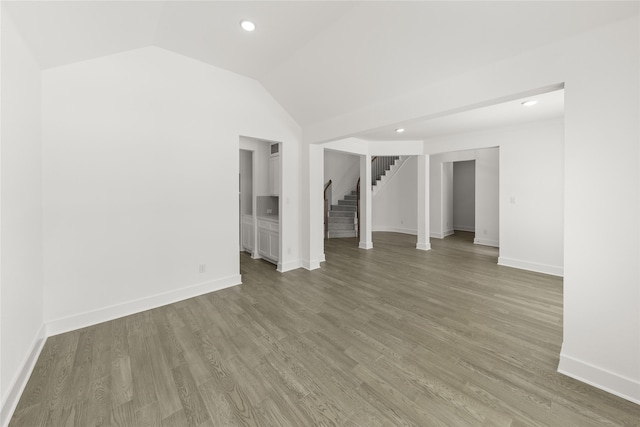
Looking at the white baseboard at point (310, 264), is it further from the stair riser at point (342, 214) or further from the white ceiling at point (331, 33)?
the stair riser at point (342, 214)

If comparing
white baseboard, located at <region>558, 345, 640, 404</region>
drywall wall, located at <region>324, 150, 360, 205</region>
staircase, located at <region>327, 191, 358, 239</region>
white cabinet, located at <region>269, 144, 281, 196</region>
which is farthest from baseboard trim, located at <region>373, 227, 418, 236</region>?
white baseboard, located at <region>558, 345, 640, 404</region>

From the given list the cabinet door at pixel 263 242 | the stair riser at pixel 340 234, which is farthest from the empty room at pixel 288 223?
the stair riser at pixel 340 234

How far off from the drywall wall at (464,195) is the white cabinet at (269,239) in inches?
292

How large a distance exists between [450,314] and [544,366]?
3.03 feet

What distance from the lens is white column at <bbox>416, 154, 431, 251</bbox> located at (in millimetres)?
6340

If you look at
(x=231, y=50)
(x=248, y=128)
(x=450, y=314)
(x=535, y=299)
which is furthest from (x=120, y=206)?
(x=535, y=299)

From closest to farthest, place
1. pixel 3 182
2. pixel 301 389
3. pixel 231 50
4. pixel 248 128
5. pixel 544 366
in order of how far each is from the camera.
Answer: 1. pixel 3 182
2. pixel 301 389
3. pixel 544 366
4. pixel 231 50
5. pixel 248 128

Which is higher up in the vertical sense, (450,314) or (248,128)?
(248,128)

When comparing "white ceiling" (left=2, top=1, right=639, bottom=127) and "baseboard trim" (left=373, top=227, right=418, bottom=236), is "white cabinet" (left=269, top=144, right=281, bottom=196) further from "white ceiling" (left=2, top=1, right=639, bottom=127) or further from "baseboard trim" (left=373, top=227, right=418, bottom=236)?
"baseboard trim" (left=373, top=227, right=418, bottom=236)

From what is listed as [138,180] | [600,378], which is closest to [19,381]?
[138,180]

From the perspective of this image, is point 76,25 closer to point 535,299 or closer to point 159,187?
point 159,187

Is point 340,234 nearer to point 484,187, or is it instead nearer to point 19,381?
point 484,187

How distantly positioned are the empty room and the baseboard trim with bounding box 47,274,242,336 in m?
0.02

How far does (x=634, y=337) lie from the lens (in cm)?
167
